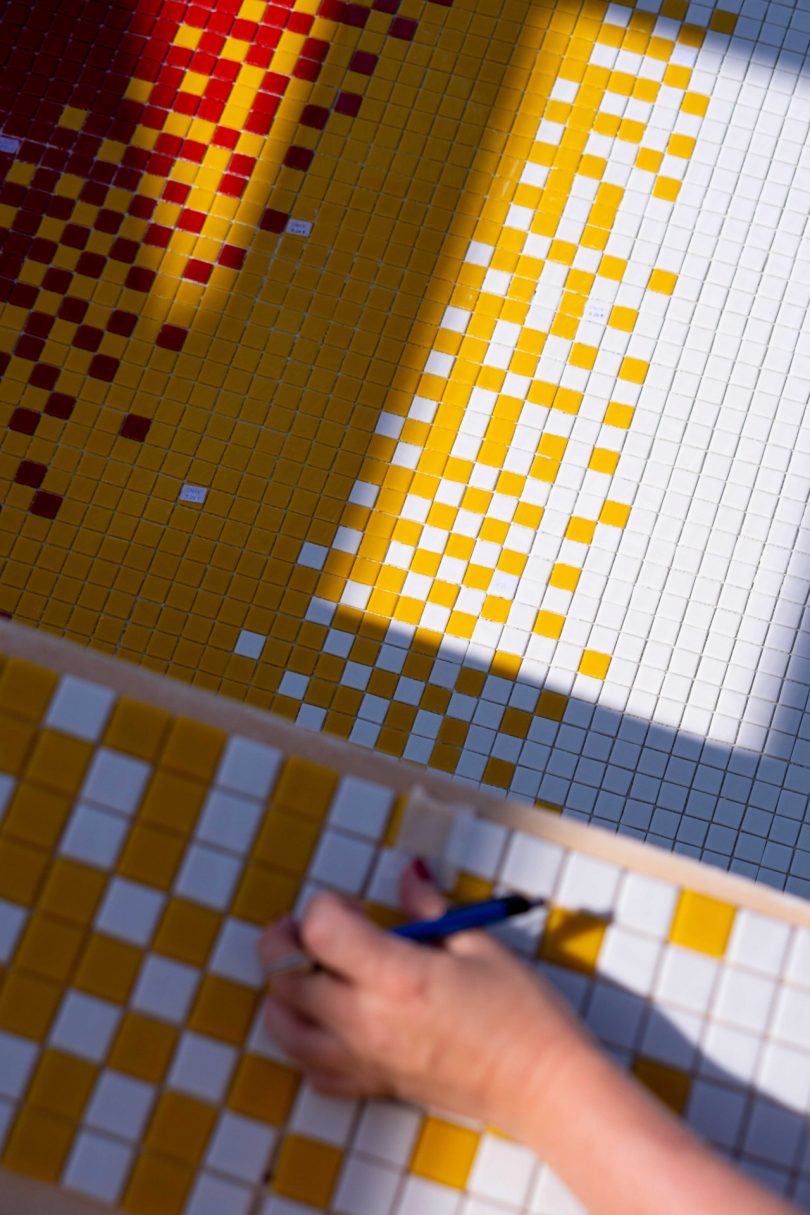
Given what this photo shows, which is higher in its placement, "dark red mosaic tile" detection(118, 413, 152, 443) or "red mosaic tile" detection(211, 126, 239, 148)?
"red mosaic tile" detection(211, 126, 239, 148)

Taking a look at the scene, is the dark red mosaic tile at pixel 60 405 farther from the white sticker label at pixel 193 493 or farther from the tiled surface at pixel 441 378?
the white sticker label at pixel 193 493

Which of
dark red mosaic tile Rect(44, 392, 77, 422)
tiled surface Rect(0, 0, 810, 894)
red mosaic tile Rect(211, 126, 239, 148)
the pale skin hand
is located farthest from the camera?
red mosaic tile Rect(211, 126, 239, 148)

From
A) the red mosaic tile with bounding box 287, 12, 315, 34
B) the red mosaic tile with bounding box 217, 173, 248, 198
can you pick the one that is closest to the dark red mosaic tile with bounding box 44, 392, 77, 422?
the red mosaic tile with bounding box 217, 173, 248, 198

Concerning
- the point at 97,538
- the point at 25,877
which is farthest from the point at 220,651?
the point at 25,877

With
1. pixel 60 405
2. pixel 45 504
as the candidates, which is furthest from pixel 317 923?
pixel 60 405

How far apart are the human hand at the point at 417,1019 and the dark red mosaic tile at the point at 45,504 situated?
4.71ft

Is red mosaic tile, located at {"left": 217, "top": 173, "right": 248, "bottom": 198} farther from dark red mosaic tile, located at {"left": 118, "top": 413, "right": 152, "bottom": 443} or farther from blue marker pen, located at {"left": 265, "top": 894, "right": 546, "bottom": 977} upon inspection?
blue marker pen, located at {"left": 265, "top": 894, "right": 546, "bottom": 977}

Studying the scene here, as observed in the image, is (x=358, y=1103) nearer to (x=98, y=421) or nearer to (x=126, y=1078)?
(x=126, y=1078)

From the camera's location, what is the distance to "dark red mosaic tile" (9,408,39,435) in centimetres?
226

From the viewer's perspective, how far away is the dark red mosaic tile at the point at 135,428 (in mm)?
2254

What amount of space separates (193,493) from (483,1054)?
1.52 m

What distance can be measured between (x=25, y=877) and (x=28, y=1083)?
0.62 ft

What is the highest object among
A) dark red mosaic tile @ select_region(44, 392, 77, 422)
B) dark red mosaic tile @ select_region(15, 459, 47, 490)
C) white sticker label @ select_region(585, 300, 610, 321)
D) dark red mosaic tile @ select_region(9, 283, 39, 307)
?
white sticker label @ select_region(585, 300, 610, 321)

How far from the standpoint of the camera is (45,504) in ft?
7.31
